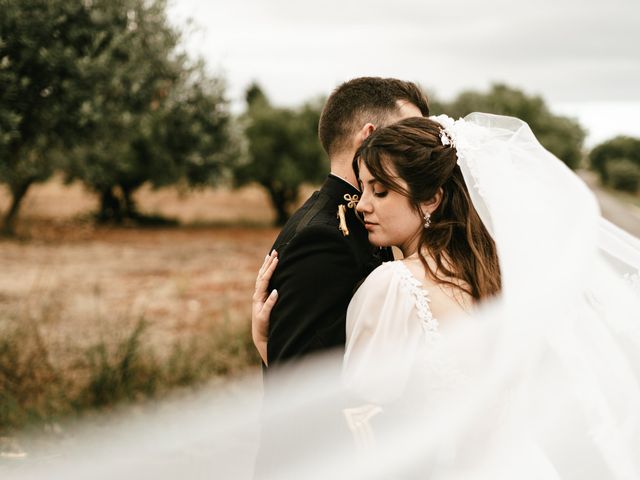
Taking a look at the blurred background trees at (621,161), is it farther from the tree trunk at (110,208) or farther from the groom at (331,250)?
the groom at (331,250)

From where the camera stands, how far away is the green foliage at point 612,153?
3303 centimetres

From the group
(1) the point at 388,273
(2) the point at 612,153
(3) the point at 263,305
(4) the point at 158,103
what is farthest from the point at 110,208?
(2) the point at 612,153

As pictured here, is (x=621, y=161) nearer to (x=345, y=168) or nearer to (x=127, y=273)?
(x=127, y=273)

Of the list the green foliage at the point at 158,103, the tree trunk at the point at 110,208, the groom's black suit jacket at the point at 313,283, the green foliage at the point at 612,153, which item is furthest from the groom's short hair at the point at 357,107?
the green foliage at the point at 612,153

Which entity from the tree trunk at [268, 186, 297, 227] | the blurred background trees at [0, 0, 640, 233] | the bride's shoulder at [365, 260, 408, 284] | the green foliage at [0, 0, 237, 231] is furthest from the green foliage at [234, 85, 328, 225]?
the bride's shoulder at [365, 260, 408, 284]

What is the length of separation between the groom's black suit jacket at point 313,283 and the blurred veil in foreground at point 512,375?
0.10 metres

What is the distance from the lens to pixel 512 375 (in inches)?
90.7

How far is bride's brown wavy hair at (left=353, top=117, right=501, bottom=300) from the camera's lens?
2.49m

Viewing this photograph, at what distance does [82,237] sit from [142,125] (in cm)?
1760

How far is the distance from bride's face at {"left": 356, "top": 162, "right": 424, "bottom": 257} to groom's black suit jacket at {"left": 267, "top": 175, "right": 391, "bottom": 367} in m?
0.11

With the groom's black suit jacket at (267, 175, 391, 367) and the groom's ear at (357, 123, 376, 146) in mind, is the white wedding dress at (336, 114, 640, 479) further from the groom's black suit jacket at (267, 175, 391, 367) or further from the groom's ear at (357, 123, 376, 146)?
the groom's ear at (357, 123, 376, 146)

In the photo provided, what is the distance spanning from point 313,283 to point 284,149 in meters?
25.5

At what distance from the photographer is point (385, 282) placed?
2326mm

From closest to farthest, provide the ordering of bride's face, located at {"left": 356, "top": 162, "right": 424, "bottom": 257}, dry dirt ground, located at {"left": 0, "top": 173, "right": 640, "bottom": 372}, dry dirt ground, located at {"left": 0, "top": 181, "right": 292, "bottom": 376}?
bride's face, located at {"left": 356, "top": 162, "right": 424, "bottom": 257} < dry dirt ground, located at {"left": 0, "top": 181, "right": 292, "bottom": 376} < dry dirt ground, located at {"left": 0, "top": 173, "right": 640, "bottom": 372}
